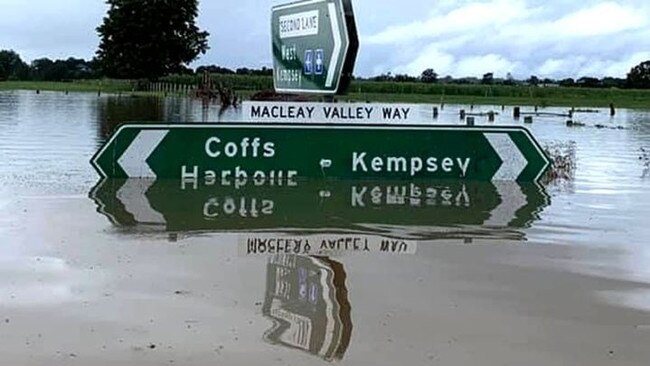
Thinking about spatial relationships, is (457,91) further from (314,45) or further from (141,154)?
(141,154)

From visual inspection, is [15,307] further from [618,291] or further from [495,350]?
[618,291]

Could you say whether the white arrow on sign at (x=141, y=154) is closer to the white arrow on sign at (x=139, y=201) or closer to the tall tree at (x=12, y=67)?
the white arrow on sign at (x=139, y=201)

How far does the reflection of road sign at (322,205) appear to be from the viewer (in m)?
9.78

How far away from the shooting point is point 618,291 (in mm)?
7098

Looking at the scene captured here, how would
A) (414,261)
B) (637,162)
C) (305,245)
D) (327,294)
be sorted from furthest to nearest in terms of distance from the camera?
(637,162)
(305,245)
(414,261)
(327,294)

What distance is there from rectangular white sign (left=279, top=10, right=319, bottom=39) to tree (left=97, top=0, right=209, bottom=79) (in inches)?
2634

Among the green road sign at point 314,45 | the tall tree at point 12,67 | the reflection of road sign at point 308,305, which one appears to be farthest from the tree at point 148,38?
the reflection of road sign at point 308,305

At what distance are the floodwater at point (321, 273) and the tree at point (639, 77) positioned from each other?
119 meters

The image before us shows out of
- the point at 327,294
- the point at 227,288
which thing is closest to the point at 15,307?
the point at 227,288

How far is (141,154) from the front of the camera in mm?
12742

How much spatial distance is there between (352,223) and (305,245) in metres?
1.44

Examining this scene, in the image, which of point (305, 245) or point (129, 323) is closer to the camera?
point (129, 323)

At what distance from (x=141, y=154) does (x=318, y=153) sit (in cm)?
239

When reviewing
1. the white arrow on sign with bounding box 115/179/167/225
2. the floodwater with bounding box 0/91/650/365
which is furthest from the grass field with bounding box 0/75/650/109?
the floodwater with bounding box 0/91/650/365
